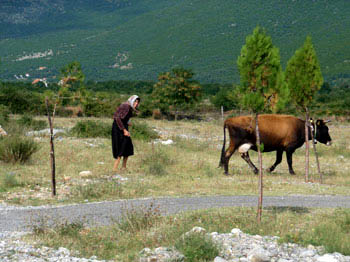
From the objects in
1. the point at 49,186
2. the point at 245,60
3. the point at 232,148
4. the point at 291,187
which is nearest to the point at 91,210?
the point at 49,186

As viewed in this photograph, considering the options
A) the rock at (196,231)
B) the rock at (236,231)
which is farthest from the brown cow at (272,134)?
the rock at (196,231)

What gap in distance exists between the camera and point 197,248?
7.45 meters

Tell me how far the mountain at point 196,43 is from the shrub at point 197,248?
4903 inches

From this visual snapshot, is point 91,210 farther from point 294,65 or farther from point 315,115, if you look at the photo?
point 315,115

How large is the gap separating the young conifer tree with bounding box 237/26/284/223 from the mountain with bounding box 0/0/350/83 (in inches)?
4813

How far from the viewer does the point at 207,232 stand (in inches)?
338

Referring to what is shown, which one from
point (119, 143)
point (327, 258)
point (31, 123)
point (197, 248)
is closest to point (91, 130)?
point (31, 123)

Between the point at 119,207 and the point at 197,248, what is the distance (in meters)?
3.99

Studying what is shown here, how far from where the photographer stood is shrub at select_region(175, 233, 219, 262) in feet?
24.3

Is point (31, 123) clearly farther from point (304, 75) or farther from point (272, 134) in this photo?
point (304, 75)

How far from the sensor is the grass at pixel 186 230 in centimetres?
779

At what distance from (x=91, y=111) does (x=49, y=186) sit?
33.1 m

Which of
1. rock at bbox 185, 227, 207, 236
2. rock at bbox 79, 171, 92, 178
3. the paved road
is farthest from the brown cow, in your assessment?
rock at bbox 185, 227, 207, 236

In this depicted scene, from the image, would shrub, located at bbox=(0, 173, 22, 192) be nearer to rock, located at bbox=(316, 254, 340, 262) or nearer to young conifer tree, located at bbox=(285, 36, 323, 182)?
young conifer tree, located at bbox=(285, 36, 323, 182)
